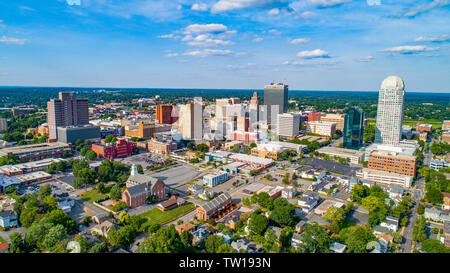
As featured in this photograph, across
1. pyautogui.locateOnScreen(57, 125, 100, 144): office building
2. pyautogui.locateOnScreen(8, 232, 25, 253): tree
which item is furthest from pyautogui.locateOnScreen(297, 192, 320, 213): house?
pyautogui.locateOnScreen(57, 125, 100, 144): office building

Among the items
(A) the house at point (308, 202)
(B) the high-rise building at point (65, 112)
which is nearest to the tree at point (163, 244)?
(A) the house at point (308, 202)

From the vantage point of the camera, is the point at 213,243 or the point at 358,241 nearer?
the point at 358,241

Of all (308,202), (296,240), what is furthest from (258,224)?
(308,202)

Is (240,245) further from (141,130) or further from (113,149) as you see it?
(141,130)

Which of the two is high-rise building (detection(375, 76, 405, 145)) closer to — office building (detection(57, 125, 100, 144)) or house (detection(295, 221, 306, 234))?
house (detection(295, 221, 306, 234))

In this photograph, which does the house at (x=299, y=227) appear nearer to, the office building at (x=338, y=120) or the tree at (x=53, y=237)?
the tree at (x=53, y=237)

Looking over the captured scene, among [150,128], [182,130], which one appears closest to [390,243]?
[182,130]
